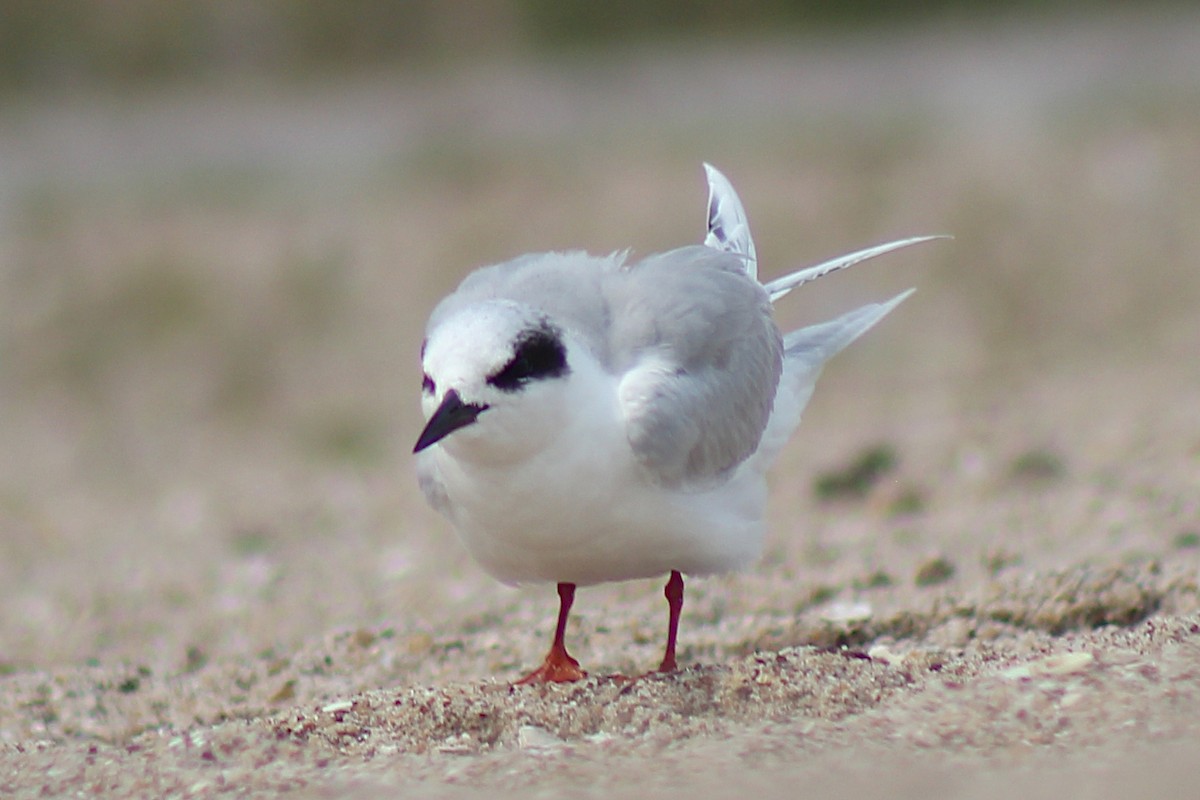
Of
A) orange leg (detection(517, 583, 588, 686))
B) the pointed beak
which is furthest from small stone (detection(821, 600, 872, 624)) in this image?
the pointed beak

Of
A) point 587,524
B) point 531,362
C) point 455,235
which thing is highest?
point 455,235

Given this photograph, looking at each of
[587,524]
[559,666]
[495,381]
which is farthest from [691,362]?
[559,666]

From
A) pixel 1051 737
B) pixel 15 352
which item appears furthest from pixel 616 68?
pixel 1051 737

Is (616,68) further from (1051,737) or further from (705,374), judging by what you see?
(1051,737)

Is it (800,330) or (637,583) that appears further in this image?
(637,583)

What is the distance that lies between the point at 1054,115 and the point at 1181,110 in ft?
2.77

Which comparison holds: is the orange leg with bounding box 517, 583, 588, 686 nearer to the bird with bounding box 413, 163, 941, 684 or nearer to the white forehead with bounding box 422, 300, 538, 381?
the bird with bounding box 413, 163, 941, 684

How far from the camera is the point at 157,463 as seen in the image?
9305 millimetres

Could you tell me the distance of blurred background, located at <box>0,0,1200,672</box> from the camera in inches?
259

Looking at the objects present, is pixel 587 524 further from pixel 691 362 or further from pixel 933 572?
pixel 933 572

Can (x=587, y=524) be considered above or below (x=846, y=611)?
above

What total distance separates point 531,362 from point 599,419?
229mm

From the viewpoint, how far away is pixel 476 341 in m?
3.21

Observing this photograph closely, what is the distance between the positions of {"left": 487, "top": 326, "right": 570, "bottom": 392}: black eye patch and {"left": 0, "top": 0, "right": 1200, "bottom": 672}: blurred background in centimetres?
226
